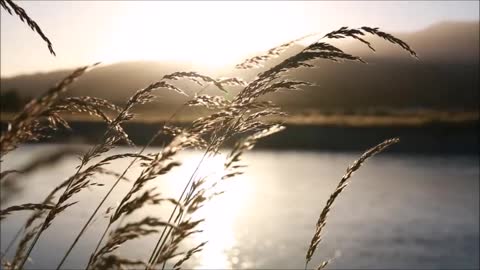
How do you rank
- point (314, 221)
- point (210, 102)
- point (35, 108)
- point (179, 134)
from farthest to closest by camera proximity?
point (314, 221) < point (210, 102) < point (179, 134) < point (35, 108)

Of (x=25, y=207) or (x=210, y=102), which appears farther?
(x=210, y=102)

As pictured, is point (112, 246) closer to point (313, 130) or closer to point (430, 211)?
point (430, 211)

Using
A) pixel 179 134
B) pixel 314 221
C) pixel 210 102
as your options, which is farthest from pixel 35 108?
pixel 314 221

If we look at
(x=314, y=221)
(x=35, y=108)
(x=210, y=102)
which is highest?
(x=210, y=102)

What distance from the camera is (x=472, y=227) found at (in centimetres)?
1584

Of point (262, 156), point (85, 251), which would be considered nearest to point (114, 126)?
point (85, 251)

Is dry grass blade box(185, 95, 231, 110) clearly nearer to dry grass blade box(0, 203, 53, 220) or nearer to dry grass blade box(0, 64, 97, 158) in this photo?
dry grass blade box(0, 203, 53, 220)

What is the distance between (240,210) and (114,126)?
16.7 m

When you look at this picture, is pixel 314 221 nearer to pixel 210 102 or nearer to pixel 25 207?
pixel 210 102

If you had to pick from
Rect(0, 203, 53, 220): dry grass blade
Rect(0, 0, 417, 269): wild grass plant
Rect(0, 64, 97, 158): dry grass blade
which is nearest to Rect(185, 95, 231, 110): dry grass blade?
Rect(0, 0, 417, 269): wild grass plant

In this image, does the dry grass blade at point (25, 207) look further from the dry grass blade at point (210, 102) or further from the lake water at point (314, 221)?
the dry grass blade at point (210, 102)

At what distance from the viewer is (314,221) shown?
16406 millimetres

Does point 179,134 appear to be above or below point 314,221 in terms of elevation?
above

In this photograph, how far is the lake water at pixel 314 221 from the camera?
1212cm
